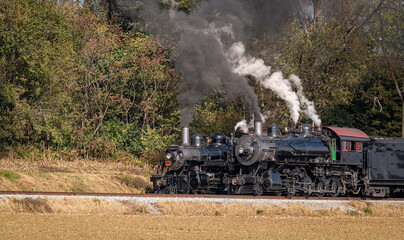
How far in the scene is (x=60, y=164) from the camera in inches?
1318

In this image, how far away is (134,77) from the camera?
4234cm

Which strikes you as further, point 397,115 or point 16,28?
point 397,115

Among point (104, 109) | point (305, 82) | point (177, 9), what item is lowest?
point (104, 109)

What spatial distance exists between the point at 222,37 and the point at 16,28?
1200cm

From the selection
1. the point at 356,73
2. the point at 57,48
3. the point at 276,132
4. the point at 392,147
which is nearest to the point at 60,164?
the point at 57,48

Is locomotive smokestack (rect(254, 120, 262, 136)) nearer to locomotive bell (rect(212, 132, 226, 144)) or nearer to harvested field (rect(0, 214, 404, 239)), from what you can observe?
locomotive bell (rect(212, 132, 226, 144))

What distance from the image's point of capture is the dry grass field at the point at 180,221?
1577cm

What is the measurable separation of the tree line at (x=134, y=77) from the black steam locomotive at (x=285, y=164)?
10.7 meters

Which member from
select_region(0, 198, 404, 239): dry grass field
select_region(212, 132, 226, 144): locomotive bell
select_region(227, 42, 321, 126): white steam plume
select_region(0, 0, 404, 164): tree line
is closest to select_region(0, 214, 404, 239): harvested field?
select_region(0, 198, 404, 239): dry grass field

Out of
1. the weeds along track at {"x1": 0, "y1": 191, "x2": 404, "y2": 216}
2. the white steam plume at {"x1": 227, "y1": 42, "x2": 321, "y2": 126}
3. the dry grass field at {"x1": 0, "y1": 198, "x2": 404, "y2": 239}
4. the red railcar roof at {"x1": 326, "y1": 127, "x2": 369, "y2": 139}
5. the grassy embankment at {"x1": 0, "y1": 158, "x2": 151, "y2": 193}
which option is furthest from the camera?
the white steam plume at {"x1": 227, "y1": 42, "x2": 321, "y2": 126}

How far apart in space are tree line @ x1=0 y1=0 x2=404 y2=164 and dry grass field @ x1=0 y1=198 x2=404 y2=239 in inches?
568

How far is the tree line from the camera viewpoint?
33.7 metres

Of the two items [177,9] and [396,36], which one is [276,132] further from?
[396,36]

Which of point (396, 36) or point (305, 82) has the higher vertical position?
point (396, 36)
